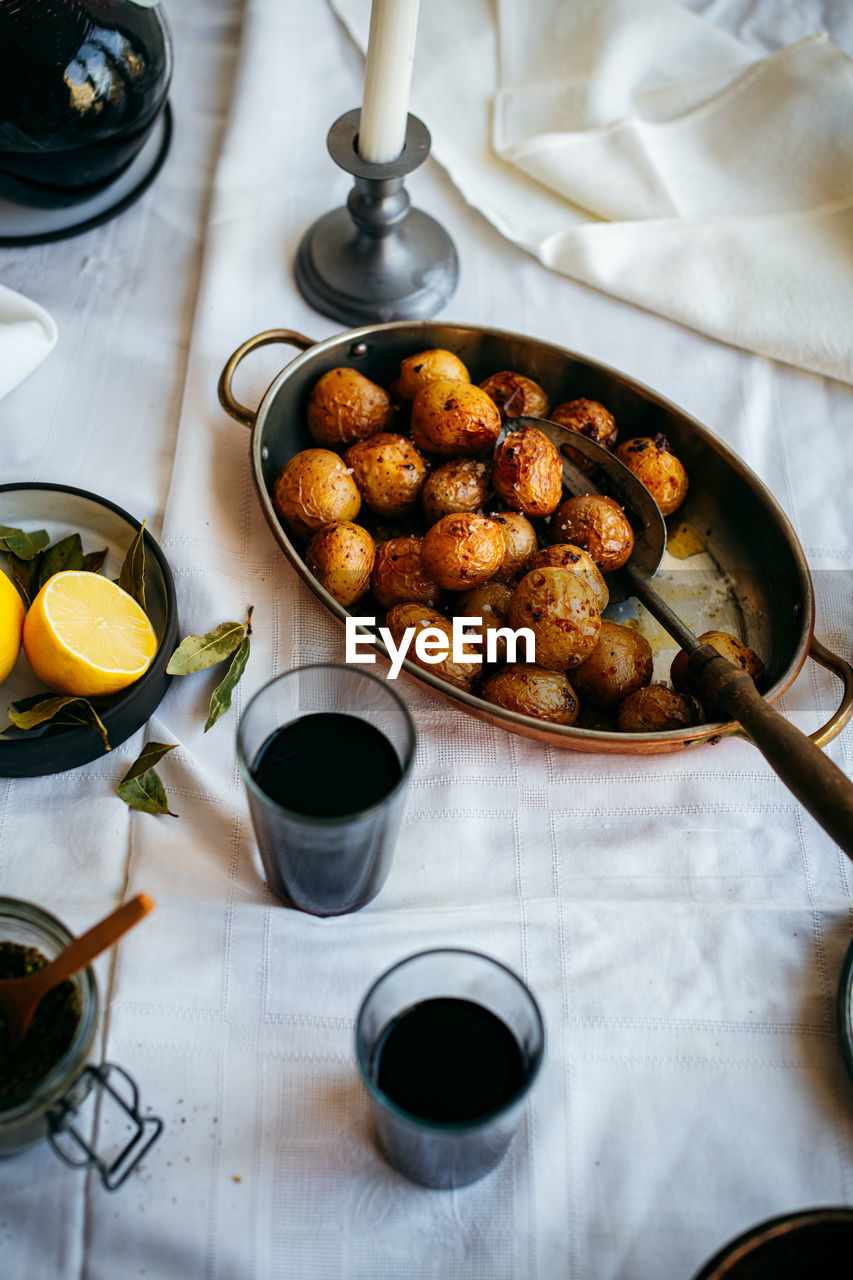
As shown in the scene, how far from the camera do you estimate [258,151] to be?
1137 millimetres

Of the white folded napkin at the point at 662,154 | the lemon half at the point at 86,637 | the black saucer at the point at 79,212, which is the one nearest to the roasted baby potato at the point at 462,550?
the lemon half at the point at 86,637

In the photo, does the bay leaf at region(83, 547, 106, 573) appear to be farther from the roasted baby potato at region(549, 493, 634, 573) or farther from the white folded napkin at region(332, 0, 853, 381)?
the white folded napkin at region(332, 0, 853, 381)

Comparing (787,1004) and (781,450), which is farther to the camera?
(781,450)

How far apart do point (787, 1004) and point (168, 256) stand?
96cm

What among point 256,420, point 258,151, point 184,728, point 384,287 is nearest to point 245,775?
point 184,728

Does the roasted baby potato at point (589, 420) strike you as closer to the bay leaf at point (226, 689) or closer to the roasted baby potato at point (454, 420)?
the roasted baby potato at point (454, 420)

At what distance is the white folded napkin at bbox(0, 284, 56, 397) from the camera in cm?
94

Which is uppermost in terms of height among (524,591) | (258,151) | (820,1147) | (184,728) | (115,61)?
(115,61)

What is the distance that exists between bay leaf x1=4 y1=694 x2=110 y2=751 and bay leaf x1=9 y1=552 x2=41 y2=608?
103 millimetres

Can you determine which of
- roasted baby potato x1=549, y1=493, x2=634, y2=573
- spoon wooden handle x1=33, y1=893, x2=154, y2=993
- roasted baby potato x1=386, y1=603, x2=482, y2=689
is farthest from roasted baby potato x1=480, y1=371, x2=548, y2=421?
spoon wooden handle x1=33, y1=893, x2=154, y2=993

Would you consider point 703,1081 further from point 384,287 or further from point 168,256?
point 168,256

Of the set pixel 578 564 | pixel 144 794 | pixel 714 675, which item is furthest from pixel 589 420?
pixel 144 794

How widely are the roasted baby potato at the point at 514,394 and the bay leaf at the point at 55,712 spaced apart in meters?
0.45

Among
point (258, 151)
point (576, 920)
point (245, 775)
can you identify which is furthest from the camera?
point (258, 151)
